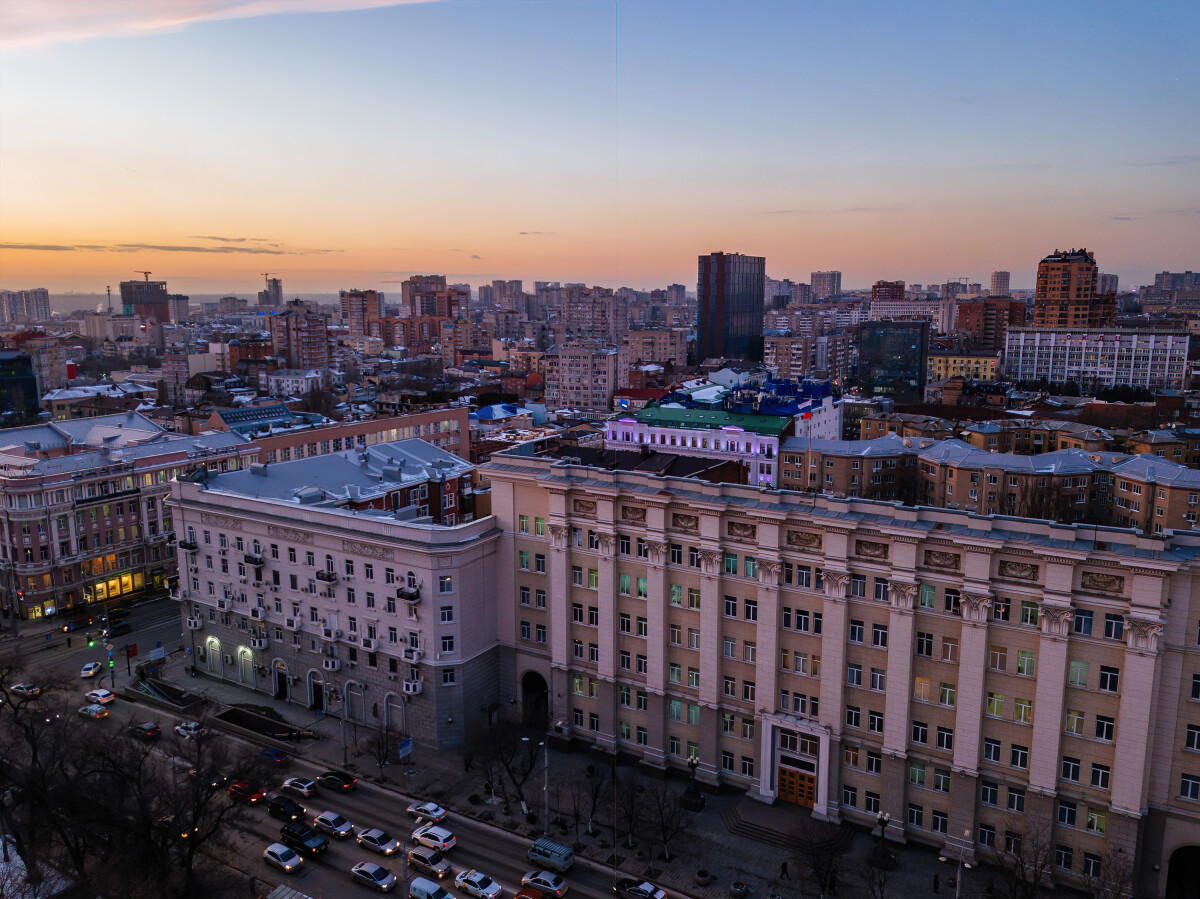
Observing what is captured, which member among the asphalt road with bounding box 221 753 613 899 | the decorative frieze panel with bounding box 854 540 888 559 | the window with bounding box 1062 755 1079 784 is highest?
the decorative frieze panel with bounding box 854 540 888 559

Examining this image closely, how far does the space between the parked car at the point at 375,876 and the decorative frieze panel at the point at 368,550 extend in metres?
13.4

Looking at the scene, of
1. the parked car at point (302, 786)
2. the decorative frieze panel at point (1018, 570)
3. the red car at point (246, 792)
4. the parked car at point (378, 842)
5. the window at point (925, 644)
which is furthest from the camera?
the parked car at point (302, 786)

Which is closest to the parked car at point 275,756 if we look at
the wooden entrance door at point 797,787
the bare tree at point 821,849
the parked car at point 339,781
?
the parked car at point 339,781

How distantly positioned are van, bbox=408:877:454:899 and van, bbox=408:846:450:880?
1.23 metres

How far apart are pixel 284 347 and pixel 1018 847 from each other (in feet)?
634

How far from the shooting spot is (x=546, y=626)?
39656 mm

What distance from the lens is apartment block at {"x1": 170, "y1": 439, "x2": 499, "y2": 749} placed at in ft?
126

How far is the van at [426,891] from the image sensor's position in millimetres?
28109

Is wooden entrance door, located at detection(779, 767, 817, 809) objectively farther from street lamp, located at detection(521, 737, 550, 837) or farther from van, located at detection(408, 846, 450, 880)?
van, located at detection(408, 846, 450, 880)

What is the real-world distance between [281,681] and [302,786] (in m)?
10.3

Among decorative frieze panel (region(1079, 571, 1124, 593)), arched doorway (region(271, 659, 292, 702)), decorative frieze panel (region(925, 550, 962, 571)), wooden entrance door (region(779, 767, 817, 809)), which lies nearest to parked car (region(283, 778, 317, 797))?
arched doorway (region(271, 659, 292, 702))

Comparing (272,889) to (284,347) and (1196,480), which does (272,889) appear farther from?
(284,347)

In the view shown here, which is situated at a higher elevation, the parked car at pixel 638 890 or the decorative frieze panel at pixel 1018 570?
the decorative frieze panel at pixel 1018 570

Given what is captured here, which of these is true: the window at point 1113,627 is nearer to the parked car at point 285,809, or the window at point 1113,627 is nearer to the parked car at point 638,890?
the parked car at point 638,890
